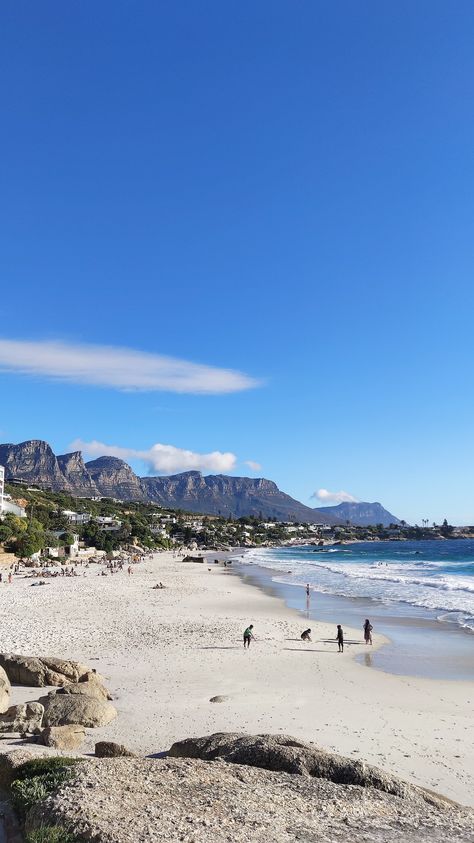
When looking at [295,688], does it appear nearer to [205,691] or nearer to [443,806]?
[205,691]

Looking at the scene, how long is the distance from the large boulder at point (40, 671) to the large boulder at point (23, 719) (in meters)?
3.33

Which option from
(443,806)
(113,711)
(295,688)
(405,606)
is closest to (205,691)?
(295,688)

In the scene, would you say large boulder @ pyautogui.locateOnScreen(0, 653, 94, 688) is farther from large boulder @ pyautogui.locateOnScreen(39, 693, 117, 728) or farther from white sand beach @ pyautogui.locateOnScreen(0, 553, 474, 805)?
large boulder @ pyautogui.locateOnScreen(39, 693, 117, 728)

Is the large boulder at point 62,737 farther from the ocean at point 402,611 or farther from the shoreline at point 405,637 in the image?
the ocean at point 402,611

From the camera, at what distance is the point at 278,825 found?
20.3 ft

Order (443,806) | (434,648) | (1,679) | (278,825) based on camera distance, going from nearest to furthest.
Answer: (278,825)
(443,806)
(1,679)
(434,648)

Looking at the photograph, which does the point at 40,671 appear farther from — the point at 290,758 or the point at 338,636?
the point at 338,636

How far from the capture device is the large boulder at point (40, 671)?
14.5 metres

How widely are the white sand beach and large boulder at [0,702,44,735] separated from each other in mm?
424

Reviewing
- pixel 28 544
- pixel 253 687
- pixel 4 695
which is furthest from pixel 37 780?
pixel 28 544

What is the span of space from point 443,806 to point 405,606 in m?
28.7

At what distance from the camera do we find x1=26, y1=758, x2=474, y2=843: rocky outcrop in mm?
5941

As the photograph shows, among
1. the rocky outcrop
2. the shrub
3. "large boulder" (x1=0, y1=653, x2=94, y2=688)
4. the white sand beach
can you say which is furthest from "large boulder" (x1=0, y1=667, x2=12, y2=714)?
the rocky outcrop

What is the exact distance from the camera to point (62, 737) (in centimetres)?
1012
